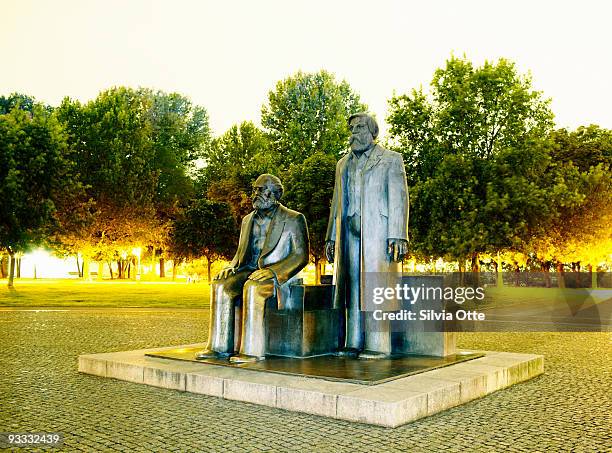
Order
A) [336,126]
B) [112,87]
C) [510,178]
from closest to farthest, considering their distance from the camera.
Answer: [510,178], [336,126], [112,87]

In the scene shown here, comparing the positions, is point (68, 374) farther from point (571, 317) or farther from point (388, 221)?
point (571, 317)

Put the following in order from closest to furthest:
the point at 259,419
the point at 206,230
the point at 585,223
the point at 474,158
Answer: the point at 259,419 → the point at 474,158 → the point at 585,223 → the point at 206,230

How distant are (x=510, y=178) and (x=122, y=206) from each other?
28223mm

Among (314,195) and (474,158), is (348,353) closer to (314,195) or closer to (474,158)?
(474,158)

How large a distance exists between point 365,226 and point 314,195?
90.6 ft

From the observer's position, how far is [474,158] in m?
28.9

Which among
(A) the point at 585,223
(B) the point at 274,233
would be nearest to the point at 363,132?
(B) the point at 274,233

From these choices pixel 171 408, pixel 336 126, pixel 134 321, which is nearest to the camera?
pixel 171 408

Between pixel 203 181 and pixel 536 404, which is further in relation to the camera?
pixel 203 181

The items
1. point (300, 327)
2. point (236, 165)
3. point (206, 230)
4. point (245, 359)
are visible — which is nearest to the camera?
point (245, 359)

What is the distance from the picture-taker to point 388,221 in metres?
9.80

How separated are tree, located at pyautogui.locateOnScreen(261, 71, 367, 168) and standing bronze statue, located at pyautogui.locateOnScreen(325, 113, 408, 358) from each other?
38.6m

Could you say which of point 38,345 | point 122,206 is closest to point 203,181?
point 122,206

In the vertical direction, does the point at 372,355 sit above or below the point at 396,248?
below
